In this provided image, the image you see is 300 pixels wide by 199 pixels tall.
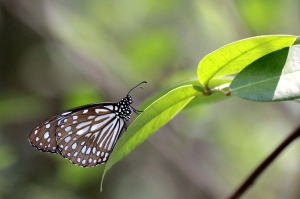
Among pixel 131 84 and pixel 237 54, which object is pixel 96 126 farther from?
pixel 237 54

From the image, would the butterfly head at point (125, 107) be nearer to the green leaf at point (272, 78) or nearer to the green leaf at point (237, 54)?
the green leaf at point (237, 54)

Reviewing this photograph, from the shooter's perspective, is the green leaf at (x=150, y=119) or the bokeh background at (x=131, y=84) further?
the bokeh background at (x=131, y=84)

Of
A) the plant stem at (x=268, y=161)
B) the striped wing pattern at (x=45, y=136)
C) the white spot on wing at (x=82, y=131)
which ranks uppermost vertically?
the striped wing pattern at (x=45, y=136)

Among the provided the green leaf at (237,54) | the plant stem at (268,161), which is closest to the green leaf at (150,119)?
the green leaf at (237,54)

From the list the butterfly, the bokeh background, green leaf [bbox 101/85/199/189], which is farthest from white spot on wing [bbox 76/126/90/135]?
green leaf [bbox 101/85/199/189]

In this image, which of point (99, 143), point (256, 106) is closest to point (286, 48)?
point (99, 143)

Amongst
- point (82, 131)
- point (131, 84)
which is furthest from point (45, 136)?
point (131, 84)

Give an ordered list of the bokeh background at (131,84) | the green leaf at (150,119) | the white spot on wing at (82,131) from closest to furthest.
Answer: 1. the green leaf at (150,119)
2. the white spot on wing at (82,131)
3. the bokeh background at (131,84)
